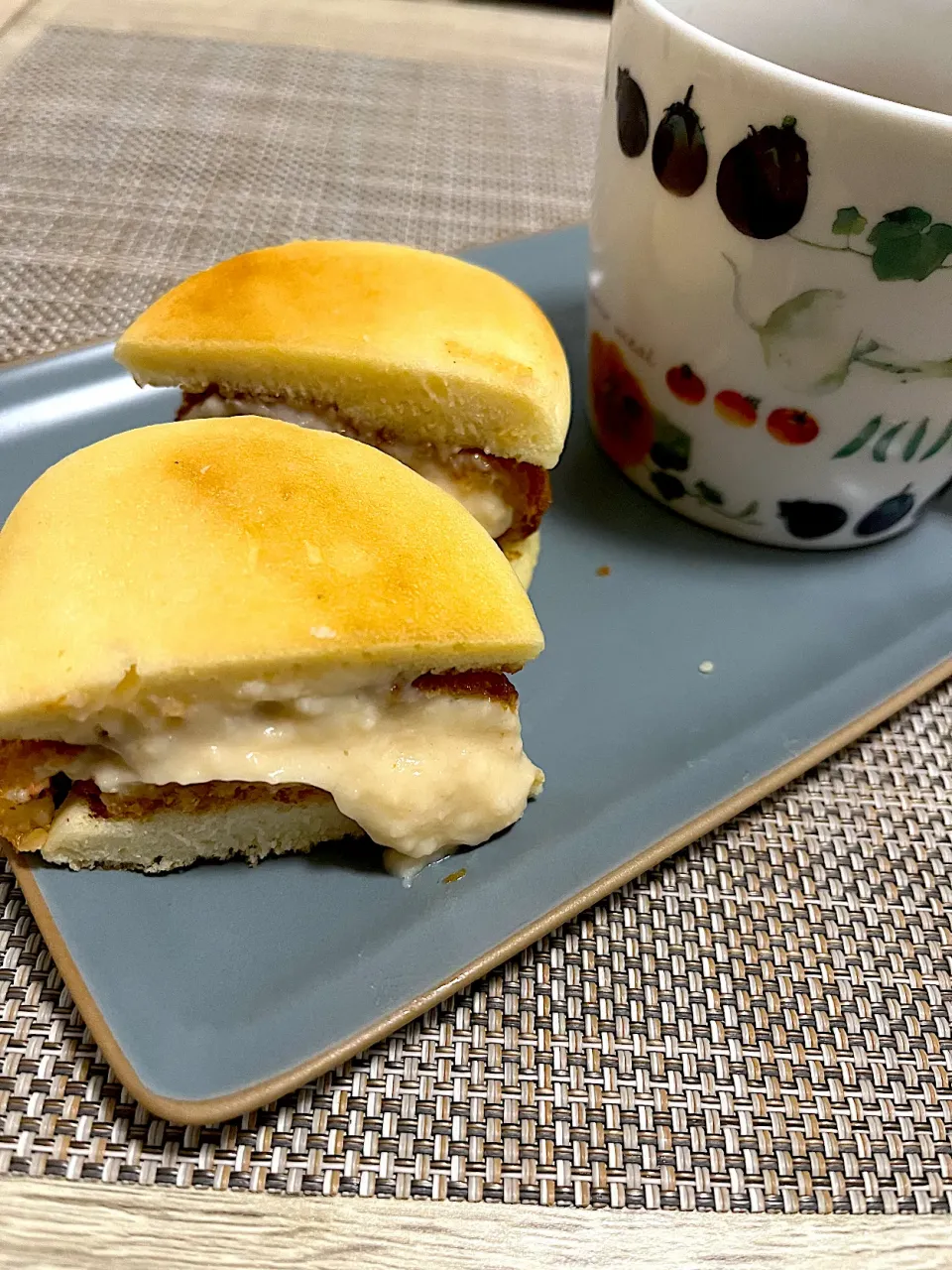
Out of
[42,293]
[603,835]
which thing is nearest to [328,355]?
[603,835]

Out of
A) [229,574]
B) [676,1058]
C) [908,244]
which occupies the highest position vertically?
[908,244]

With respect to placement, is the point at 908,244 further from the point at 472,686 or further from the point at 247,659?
the point at 247,659

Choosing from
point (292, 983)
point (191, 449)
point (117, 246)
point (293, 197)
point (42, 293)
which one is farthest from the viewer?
point (293, 197)

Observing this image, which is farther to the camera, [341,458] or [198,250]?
[198,250]

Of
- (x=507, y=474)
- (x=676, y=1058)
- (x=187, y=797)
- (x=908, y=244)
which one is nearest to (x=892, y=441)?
(x=908, y=244)

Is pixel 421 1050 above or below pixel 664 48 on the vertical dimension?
below

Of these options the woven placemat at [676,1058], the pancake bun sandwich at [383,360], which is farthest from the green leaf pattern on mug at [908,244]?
the woven placemat at [676,1058]

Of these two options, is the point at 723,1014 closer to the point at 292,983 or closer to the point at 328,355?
the point at 292,983
